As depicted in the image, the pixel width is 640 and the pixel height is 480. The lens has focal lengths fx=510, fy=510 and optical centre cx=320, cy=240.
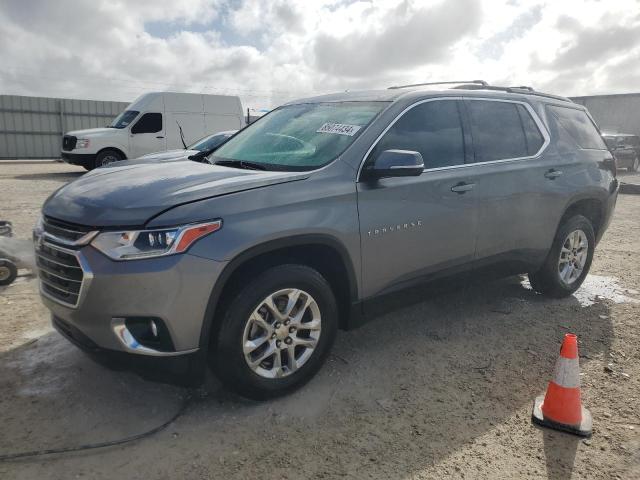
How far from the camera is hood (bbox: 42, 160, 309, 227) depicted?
252 cm

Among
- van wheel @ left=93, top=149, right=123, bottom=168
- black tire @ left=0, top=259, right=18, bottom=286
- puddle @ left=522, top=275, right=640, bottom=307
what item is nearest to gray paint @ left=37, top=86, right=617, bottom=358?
puddle @ left=522, top=275, right=640, bottom=307

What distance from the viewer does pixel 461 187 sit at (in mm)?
3621

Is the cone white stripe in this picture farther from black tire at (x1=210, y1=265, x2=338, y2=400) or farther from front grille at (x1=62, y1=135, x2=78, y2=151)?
front grille at (x1=62, y1=135, x2=78, y2=151)

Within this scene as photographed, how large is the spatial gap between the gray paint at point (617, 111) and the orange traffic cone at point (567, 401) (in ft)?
88.0

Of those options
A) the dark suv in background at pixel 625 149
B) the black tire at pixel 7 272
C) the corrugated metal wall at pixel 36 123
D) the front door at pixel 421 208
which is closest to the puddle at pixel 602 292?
the front door at pixel 421 208

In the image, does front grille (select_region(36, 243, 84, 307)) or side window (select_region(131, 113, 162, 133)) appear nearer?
front grille (select_region(36, 243, 84, 307))

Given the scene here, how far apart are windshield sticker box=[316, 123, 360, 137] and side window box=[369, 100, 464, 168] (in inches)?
7.6

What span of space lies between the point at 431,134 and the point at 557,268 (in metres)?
1.95

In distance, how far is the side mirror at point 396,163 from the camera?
3.04 m

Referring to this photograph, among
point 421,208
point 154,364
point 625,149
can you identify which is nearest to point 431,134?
point 421,208

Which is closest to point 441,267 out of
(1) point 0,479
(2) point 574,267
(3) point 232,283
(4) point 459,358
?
(4) point 459,358

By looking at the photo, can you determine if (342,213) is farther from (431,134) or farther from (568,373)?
(568,373)

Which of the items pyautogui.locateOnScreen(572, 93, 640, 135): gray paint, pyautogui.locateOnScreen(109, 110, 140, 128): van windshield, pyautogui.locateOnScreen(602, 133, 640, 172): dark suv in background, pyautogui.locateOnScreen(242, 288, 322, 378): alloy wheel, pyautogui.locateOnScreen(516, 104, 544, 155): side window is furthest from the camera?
pyautogui.locateOnScreen(572, 93, 640, 135): gray paint

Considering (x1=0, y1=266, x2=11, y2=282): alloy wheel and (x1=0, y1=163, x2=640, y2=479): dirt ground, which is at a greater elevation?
(x1=0, y1=266, x2=11, y2=282): alloy wheel
